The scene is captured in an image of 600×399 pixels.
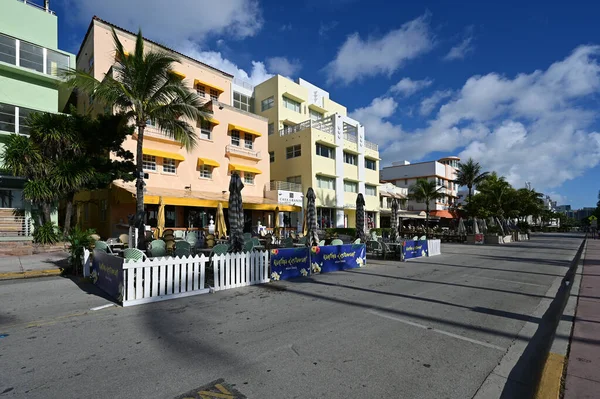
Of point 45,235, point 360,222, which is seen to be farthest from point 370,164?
point 45,235

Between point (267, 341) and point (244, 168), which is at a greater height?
point (244, 168)

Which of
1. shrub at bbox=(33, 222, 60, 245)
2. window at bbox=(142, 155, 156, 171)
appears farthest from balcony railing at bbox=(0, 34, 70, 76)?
shrub at bbox=(33, 222, 60, 245)

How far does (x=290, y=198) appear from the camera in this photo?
26.9m

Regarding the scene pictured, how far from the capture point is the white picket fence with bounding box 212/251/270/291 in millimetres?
7965

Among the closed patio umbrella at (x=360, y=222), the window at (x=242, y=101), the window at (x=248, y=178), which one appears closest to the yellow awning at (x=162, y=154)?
the window at (x=248, y=178)

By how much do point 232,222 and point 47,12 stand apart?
1933cm

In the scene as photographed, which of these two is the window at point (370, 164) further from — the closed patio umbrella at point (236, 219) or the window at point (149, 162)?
the closed patio umbrella at point (236, 219)

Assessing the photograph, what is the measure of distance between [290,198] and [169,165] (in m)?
9.80

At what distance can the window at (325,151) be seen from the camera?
31.2 meters

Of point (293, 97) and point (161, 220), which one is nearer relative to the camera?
point (161, 220)

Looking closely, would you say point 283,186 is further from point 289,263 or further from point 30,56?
point 289,263

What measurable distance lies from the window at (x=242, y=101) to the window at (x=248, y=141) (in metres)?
8.48

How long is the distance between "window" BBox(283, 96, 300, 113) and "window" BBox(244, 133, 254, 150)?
8.52 meters

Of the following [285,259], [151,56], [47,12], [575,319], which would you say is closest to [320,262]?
[285,259]
